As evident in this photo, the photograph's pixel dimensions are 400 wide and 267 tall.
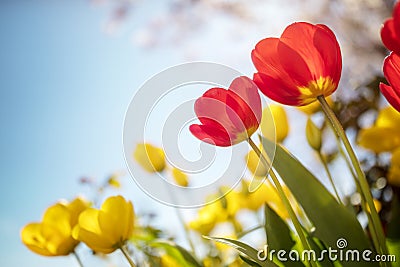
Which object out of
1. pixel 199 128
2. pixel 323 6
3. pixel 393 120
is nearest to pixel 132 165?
pixel 199 128

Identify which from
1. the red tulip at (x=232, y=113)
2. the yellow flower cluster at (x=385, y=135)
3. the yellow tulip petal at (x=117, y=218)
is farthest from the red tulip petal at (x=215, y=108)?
the yellow flower cluster at (x=385, y=135)

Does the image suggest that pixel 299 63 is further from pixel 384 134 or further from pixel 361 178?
pixel 384 134

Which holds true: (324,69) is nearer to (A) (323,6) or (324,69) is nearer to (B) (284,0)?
(A) (323,6)

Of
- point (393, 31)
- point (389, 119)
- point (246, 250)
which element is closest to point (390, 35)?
point (393, 31)

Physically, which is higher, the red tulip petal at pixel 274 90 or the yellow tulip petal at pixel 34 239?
the yellow tulip petal at pixel 34 239

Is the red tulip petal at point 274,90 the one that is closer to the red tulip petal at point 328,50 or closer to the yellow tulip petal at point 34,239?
the red tulip petal at point 328,50
